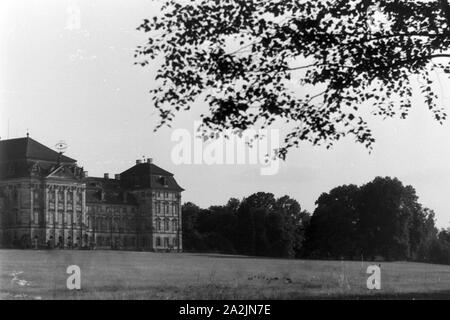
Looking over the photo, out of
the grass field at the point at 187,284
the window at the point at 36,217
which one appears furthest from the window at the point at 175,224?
the grass field at the point at 187,284

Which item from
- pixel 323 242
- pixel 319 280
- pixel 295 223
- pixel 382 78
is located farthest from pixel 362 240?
pixel 382 78

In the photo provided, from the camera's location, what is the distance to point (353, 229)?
4662 centimetres

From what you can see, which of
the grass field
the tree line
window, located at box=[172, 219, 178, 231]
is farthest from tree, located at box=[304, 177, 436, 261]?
the grass field

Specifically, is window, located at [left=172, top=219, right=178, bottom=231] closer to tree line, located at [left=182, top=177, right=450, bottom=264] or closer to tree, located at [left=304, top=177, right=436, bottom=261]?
tree line, located at [left=182, top=177, right=450, bottom=264]

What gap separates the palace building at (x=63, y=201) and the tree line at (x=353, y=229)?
7.54 ft

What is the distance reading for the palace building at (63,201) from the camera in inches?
774

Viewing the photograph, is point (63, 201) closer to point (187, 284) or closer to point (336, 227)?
point (187, 284)

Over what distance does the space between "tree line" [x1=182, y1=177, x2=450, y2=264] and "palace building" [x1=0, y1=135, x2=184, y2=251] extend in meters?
2.30

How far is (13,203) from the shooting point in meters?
20.0

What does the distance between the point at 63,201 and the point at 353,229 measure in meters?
21.4

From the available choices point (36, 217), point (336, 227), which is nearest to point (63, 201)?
point (36, 217)

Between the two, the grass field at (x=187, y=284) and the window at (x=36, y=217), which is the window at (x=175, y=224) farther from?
the grass field at (x=187, y=284)
